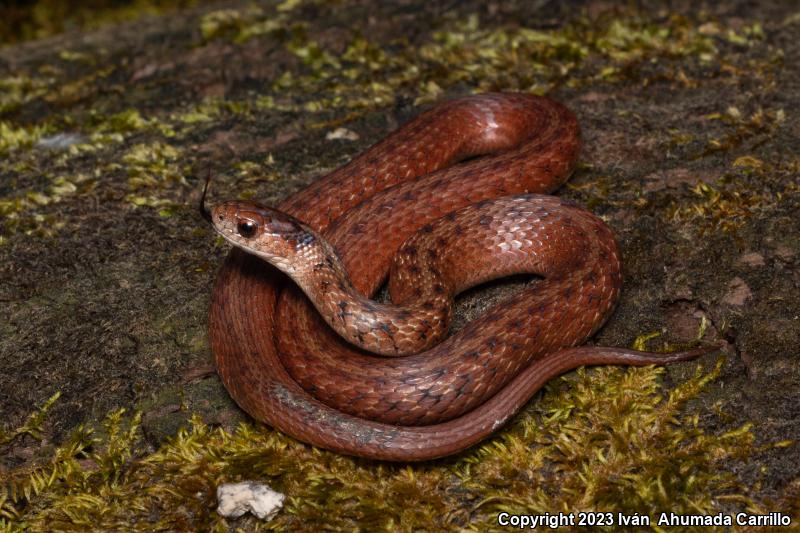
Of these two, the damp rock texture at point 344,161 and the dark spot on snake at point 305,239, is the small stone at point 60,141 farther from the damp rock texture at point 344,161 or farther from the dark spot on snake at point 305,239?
the dark spot on snake at point 305,239

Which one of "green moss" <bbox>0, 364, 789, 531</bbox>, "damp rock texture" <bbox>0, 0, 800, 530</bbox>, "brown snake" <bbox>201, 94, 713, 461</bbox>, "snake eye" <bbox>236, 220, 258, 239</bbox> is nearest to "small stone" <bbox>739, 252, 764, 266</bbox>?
"damp rock texture" <bbox>0, 0, 800, 530</bbox>

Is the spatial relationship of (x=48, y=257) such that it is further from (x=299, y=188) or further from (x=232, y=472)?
(x=232, y=472)

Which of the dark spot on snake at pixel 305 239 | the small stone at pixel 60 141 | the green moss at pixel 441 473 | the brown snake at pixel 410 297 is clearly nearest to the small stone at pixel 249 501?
the green moss at pixel 441 473

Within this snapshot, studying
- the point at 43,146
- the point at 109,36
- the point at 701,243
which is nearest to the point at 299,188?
the point at 43,146

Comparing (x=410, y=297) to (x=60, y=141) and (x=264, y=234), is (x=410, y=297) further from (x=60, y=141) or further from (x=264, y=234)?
(x=60, y=141)

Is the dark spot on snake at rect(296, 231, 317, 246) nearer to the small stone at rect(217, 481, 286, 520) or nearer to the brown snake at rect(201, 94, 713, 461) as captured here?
the brown snake at rect(201, 94, 713, 461)

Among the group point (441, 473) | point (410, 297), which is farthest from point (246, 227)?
point (441, 473)
